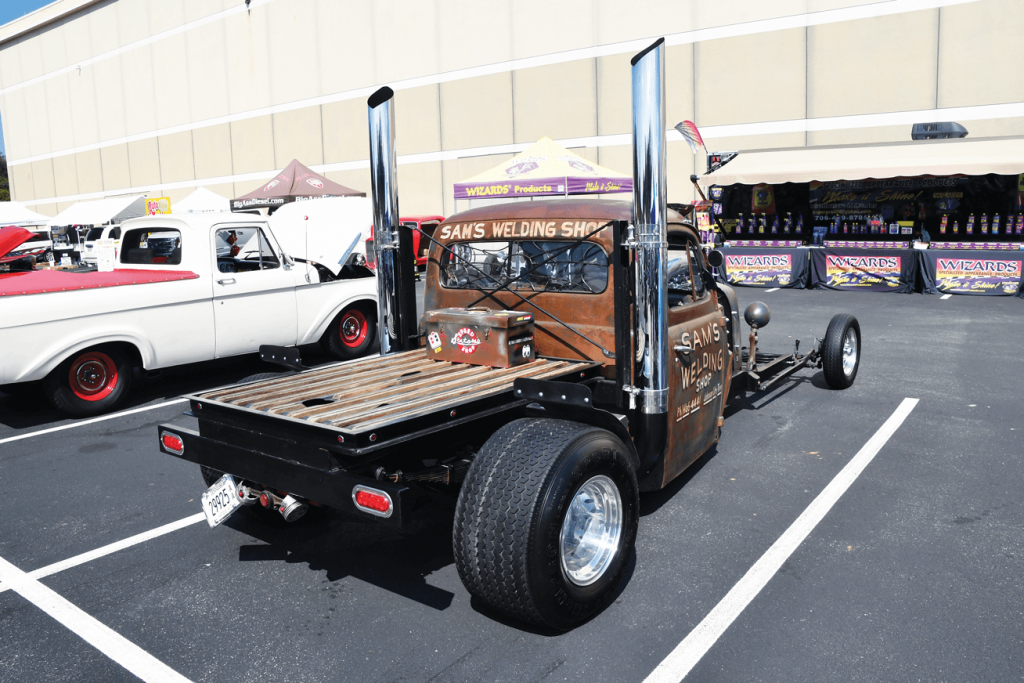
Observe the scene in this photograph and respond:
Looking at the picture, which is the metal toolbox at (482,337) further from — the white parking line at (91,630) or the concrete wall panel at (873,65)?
the concrete wall panel at (873,65)

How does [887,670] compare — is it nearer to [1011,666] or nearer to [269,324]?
[1011,666]

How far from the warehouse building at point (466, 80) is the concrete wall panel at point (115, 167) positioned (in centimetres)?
12

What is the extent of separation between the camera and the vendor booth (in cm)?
1556

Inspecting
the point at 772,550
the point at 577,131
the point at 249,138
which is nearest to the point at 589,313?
the point at 772,550

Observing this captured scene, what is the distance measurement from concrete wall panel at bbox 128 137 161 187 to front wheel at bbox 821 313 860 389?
119 ft

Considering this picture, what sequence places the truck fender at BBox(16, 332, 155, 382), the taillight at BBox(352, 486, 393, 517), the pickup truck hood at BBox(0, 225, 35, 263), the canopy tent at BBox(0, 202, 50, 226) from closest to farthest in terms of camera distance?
the taillight at BBox(352, 486, 393, 517) → the truck fender at BBox(16, 332, 155, 382) → the pickup truck hood at BBox(0, 225, 35, 263) → the canopy tent at BBox(0, 202, 50, 226)

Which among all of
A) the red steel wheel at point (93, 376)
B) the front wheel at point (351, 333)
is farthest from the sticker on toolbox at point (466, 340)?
the front wheel at point (351, 333)

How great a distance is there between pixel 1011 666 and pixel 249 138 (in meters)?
33.6

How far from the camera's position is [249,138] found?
106ft

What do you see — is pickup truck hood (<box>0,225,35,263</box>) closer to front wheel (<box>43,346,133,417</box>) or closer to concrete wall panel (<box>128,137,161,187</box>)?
front wheel (<box>43,346,133,417</box>)

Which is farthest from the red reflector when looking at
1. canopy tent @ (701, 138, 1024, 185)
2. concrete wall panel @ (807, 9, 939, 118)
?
concrete wall panel @ (807, 9, 939, 118)

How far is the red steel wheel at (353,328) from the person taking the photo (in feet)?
32.3

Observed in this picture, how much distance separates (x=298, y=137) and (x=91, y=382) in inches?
975

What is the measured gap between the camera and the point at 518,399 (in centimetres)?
395
